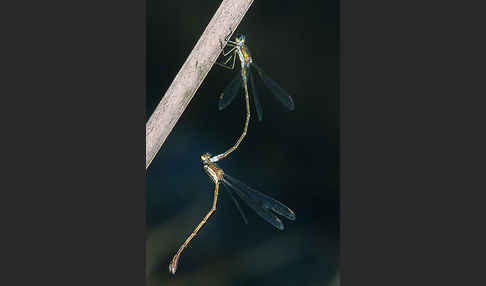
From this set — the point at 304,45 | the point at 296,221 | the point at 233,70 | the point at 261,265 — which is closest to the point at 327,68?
the point at 304,45

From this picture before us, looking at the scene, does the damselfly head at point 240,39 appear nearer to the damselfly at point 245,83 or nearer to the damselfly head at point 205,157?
the damselfly at point 245,83

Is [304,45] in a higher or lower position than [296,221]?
higher

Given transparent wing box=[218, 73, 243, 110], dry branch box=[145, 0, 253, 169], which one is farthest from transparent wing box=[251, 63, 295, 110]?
dry branch box=[145, 0, 253, 169]

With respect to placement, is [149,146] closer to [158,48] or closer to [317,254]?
[158,48]

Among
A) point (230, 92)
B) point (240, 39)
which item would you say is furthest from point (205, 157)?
point (240, 39)

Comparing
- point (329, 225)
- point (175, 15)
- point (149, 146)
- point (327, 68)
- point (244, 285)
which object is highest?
point (175, 15)

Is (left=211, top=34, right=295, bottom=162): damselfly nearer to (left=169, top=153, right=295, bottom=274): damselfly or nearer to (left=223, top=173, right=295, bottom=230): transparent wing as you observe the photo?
(left=169, top=153, right=295, bottom=274): damselfly

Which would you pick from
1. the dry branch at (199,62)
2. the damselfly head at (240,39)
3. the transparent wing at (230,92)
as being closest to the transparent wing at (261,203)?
the transparent wing at (230,92)
